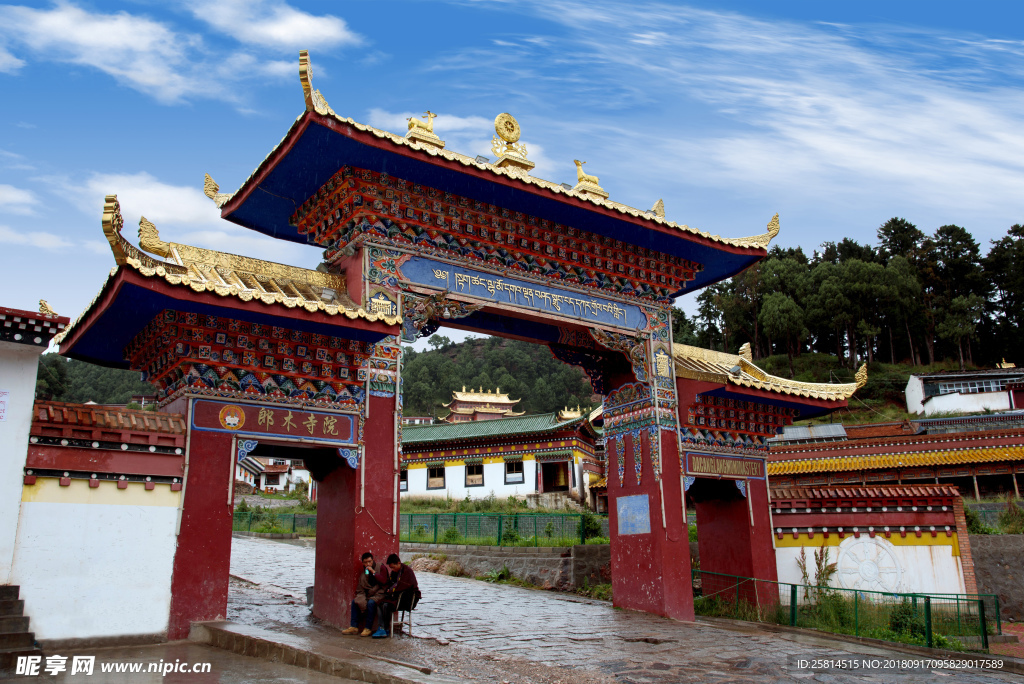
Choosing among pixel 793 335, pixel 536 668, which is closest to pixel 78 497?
pixel 536 668

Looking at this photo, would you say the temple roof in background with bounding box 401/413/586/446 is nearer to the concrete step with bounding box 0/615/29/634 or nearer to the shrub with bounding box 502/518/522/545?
the shrub with bounding box 502/518/522/545

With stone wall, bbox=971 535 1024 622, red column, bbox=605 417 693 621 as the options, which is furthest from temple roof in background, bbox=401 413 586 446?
red column, bbox=605 417 693 621

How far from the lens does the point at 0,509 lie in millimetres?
7379

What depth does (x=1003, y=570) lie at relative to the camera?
53.6 ft

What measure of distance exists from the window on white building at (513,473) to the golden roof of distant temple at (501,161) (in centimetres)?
2466

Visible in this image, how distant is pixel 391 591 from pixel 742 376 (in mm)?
7445

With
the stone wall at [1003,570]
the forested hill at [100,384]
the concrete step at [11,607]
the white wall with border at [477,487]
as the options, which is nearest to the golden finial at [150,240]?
the concrete step at [11,607]

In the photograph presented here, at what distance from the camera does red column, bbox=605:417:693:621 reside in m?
12.3

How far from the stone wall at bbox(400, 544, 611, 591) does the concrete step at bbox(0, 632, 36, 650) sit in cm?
1115

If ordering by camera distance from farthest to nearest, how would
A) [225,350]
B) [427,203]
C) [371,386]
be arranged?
[427,203]
[371,386]
[225,350]

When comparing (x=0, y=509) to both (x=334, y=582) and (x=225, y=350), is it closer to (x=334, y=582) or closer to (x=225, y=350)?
(x=225, y=350)

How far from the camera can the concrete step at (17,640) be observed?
690 cm

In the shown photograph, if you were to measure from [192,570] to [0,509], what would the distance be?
1.93 meters

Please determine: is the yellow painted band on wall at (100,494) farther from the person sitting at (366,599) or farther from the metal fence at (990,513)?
the metal fence at (990,513)
